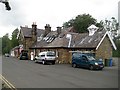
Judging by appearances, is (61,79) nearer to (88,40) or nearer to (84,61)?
(84,61)

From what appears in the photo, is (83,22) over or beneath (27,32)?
over

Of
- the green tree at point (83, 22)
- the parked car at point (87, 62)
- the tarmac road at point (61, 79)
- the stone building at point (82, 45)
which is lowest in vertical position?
the tarmac road at point (61, 79)

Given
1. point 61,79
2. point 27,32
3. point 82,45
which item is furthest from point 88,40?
point 27,32

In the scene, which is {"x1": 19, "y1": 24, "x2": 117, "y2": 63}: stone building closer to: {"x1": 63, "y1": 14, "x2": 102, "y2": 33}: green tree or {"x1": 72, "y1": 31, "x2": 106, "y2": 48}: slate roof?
{"x1": 72, "y1": 31, "x2": 106, "y2": 48}: slate roof

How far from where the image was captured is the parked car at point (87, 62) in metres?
30.2

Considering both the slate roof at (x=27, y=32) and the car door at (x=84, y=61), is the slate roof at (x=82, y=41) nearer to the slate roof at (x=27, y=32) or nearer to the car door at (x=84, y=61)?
the car door at (x=84, y=61)

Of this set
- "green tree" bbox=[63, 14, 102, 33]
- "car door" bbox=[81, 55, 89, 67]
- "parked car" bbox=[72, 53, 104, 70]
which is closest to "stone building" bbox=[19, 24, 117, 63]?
"parked car" bbox=[72, 53, 104, 70]

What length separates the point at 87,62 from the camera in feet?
102

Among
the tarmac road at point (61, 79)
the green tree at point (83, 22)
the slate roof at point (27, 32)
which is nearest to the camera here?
the tarmac road at point (61, 79)

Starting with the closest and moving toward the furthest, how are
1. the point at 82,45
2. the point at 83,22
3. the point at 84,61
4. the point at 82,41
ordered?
1. the point at 84,61
2. the point at 82,45
3. the point at 82,41
4. the point at 83,22

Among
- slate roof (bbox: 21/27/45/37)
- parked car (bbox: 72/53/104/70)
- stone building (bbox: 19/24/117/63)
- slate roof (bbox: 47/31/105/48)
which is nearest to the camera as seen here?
parked car (bbox: 72/53/104/70)

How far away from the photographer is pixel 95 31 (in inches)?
1694

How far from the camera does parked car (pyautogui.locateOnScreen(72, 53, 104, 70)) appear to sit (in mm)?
30156

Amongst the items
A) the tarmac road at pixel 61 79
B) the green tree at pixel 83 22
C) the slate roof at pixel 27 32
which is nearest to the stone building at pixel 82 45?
the slate roof at pixel 27 32
